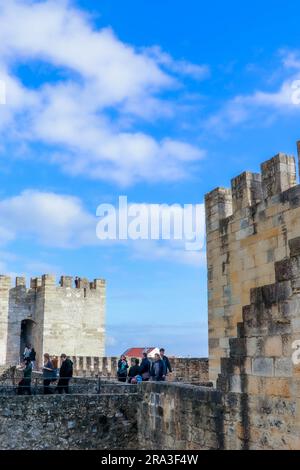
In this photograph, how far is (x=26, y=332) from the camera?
33812mm

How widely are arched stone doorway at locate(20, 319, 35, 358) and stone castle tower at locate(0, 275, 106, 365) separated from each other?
0.40 ft

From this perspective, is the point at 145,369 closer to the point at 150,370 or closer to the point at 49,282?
the point at 150,370

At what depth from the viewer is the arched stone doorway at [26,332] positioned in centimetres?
3316

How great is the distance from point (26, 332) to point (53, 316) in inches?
138

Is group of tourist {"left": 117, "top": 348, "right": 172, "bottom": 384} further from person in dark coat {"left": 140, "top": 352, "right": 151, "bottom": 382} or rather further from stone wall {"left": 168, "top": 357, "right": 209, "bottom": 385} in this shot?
stone wall {"left": 168, "top": 357, "right": 209, "bottom": 385}

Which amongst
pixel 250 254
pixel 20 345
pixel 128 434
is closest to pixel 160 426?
pixel 128 434

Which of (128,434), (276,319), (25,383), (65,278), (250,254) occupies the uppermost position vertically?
(65,278)

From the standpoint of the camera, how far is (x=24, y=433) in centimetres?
1017

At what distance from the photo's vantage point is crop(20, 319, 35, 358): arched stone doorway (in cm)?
3316

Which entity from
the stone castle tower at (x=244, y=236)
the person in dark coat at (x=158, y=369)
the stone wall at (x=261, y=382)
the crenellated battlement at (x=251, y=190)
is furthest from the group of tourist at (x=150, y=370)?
the stone wall at (x=261, y=382)

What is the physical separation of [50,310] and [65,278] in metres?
2.20

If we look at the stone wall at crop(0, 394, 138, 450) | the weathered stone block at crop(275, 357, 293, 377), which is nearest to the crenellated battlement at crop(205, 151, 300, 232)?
the weathered stone block at crop(275, 357, 293, 377)

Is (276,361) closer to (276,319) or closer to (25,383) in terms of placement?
(276,319)

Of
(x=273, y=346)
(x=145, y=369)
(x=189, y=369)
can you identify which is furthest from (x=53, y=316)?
(x=273, y=346)
